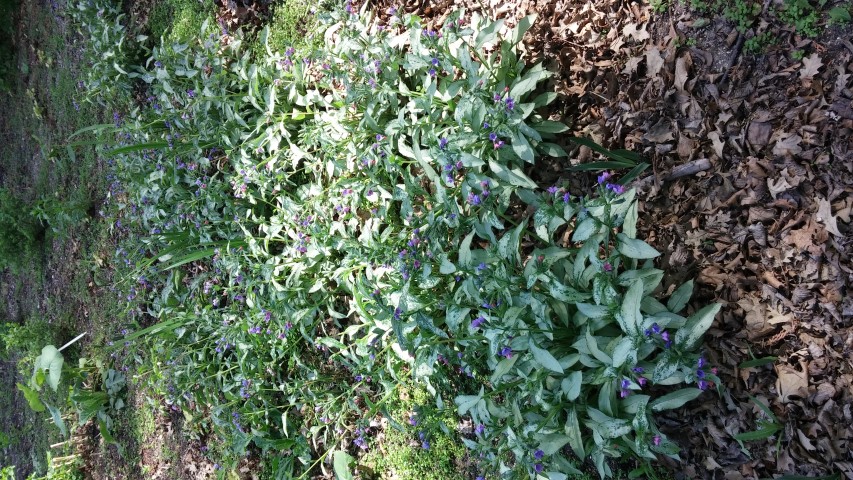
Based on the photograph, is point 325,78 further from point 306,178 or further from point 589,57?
point 589,57

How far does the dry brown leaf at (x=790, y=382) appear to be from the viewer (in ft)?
7.11

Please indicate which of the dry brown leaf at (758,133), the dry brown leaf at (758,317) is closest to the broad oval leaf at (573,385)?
the dry brown leaf at (758,317)

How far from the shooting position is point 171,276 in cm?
437

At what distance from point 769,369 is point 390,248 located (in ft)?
5.46

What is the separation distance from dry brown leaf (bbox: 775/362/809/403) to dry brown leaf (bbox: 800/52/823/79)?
1.06 m

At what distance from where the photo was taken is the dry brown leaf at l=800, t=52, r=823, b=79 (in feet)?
7.22

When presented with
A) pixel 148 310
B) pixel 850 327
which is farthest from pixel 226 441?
pixel 850 327

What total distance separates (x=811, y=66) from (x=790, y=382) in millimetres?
1146

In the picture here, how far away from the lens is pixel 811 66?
2215 millimetres

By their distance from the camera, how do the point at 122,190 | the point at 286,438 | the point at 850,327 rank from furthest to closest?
the point at 122,190
the point at 286,438
the point at 850,327

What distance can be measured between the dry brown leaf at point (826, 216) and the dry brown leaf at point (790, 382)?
50cm

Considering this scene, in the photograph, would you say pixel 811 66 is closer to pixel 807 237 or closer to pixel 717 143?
pixel 717 143

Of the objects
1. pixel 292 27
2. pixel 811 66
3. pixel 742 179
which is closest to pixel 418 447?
pixel 742 179

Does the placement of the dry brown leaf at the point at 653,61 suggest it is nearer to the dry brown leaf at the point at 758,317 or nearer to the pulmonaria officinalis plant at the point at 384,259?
the pulmonaria officinalis plant at the point at 384,259
